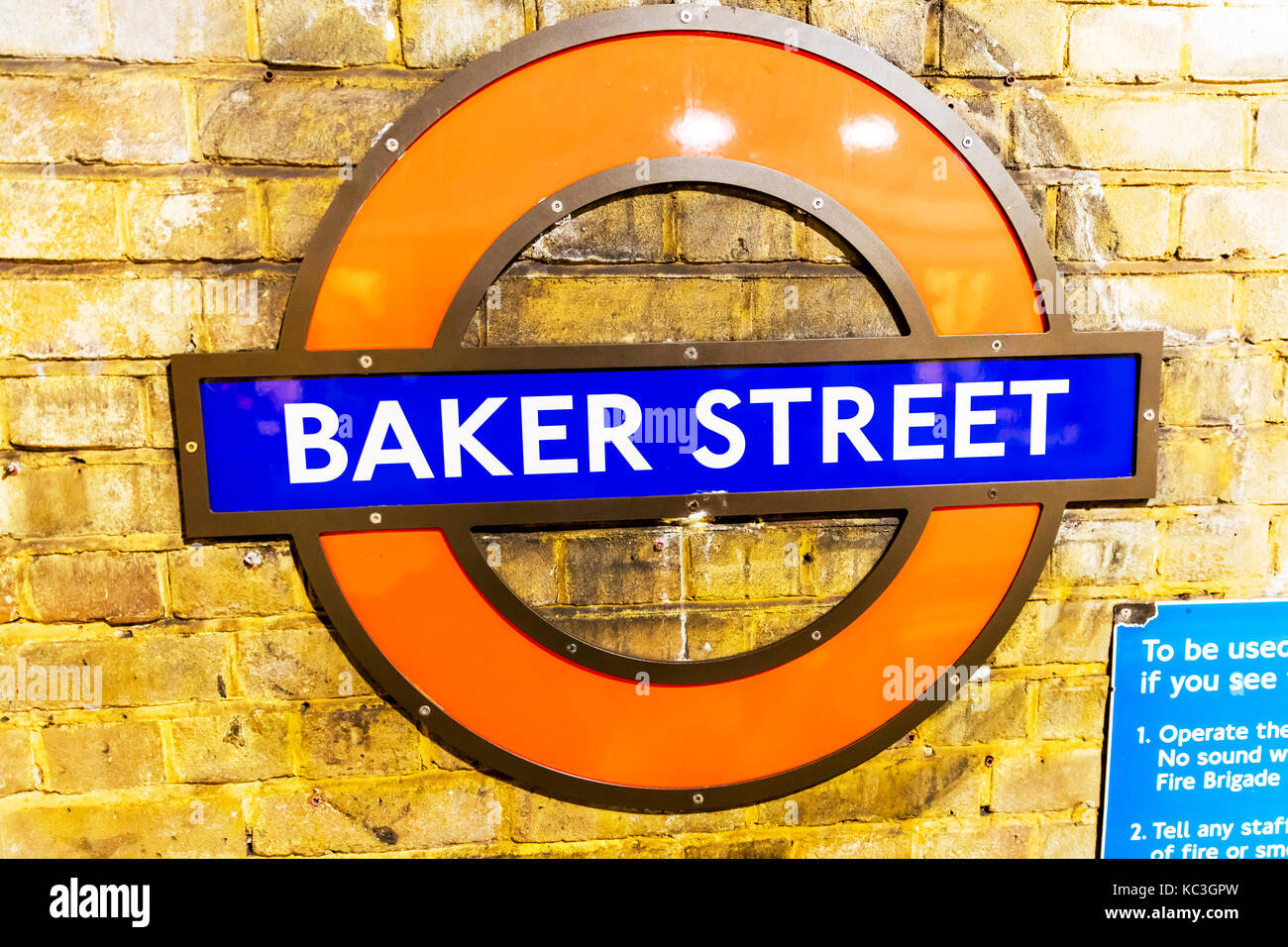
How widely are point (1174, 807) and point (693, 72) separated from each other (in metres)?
1.43

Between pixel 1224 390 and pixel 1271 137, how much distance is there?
1.28 feet

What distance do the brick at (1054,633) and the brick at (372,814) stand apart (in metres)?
0.89

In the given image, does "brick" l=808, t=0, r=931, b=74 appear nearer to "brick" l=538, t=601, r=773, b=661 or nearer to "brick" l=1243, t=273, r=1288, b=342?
"brick" l=1243, t=273, r=1288, b=342

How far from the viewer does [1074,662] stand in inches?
48.7

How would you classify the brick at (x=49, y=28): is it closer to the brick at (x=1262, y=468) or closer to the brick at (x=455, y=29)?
the brick at (x=455, y=29)

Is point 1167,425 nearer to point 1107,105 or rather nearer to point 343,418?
point 1107,105

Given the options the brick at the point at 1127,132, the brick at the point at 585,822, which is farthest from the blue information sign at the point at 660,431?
the brick at the point at 585,822

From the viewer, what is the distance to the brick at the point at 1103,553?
1198mm

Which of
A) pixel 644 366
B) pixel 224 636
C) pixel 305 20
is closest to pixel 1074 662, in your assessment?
pixel 644 366

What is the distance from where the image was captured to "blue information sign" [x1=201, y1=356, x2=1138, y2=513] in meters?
1.05

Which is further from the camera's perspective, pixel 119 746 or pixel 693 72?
pixel 119 746

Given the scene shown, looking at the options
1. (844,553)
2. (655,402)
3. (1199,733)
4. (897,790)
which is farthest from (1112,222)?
(897,790)

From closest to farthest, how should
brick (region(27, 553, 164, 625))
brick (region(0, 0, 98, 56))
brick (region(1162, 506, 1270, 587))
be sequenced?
brick (region(0, 0, 98, 56)) < brick (region(27, 553, 164, 625)) < brick (region(1162, 506, 1270, 587))

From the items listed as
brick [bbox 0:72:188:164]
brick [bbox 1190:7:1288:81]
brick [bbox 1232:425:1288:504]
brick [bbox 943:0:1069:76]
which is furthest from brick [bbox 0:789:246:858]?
brick [bbox 1190:7:1288:81]
